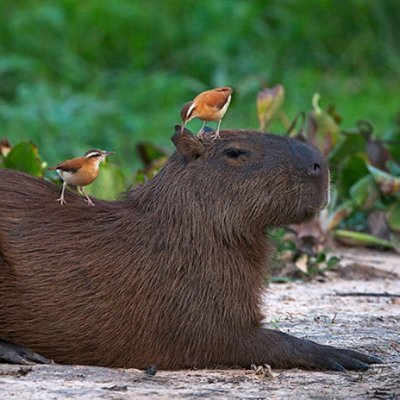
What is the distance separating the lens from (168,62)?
11.6 m

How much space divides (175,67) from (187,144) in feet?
24.2

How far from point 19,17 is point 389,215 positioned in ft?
17.1

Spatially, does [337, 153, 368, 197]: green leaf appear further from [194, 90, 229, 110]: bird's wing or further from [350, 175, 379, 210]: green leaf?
[194, 90, 229, 110]: bird's wing

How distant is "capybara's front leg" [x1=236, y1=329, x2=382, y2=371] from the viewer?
409cm

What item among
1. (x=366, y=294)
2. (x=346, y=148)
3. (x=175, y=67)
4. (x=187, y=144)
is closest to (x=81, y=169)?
(x=187, y=144)

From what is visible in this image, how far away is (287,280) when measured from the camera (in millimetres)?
5871

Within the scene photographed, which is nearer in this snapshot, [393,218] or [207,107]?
[207,107]

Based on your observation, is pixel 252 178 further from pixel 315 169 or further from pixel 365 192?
pixel 365 192

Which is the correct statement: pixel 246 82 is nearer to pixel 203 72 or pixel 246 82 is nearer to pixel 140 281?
pixel 203 72

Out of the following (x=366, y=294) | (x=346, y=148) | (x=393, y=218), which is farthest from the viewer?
(x=346, y=148)

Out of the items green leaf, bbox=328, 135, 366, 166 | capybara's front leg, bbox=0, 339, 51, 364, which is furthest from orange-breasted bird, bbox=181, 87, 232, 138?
green leaf, bbox=328, 135, 366, 166

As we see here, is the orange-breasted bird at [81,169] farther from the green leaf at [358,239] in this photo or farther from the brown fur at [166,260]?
the green leaf at [358,239]

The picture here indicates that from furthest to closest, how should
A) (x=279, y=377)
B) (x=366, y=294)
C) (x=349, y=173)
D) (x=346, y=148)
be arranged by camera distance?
(x=346, y=148) → (x=349, y=173) → (x=366, y=294) → (x=279, y=377)

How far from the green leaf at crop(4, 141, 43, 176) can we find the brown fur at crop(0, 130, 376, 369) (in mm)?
1607
